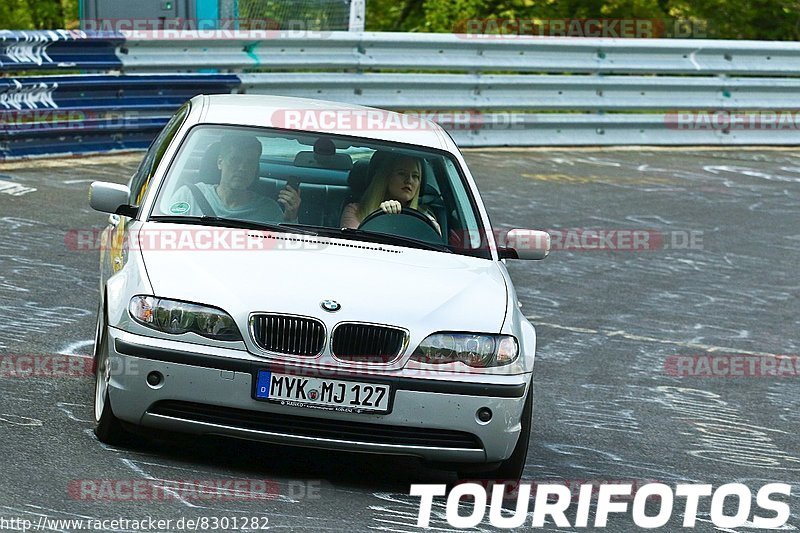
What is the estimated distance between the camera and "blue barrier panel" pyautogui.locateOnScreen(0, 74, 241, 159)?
46.0 ft

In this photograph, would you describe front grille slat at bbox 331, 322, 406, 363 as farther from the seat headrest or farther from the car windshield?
the seat headrest

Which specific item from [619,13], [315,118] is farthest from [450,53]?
[315,118]

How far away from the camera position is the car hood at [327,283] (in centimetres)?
571

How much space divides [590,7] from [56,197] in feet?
45.7

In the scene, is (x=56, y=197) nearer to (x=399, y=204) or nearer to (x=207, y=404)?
(x=399, y=204)

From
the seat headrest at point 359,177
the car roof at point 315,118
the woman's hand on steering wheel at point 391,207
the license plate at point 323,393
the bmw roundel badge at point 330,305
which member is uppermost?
the car roof at point 315,118

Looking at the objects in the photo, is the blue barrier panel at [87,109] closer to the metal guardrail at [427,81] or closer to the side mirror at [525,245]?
the metal guardrail at [427,81]

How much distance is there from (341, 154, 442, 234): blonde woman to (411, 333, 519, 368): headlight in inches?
46.3

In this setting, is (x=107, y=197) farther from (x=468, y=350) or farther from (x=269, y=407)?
(x=468, y=350)

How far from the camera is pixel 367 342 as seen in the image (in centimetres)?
571

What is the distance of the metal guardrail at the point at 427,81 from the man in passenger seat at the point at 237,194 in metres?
7.51

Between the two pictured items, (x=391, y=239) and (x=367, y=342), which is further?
(x=391, y=239)

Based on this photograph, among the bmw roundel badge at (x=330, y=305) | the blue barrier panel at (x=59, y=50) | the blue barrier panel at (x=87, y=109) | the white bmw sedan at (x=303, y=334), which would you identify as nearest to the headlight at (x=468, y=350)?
the white bmw sedan at (x=303, y=334)

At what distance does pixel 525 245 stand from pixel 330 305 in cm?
161
